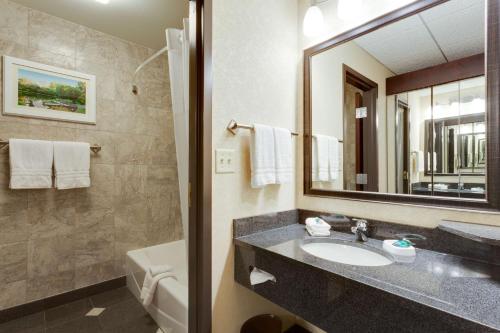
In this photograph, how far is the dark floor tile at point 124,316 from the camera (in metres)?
1.78

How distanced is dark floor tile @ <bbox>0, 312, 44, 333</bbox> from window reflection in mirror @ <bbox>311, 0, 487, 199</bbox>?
7.40 ft

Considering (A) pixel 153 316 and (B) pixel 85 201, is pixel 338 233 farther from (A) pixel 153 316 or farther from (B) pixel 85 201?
(B) pixel 85 201

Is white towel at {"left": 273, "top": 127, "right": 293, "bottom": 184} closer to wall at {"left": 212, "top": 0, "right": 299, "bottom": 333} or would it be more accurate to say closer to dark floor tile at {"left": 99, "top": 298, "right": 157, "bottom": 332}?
wall at {"left": 212, "top": 0, "right": 299, "bottom": 333}

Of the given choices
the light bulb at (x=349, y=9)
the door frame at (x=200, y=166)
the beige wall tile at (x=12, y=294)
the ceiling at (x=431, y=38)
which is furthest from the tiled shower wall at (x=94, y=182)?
the ceiling at (x=431, y=38)

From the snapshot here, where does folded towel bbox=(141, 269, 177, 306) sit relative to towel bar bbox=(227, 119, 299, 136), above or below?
below

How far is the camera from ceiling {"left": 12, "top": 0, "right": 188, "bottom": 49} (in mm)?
1871

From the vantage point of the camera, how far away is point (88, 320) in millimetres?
1836

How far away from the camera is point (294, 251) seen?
105 centimetres

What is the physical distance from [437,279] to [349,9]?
1314mm

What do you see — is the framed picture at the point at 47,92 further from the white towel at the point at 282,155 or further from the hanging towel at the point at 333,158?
the hanging towel at the point at 333,158

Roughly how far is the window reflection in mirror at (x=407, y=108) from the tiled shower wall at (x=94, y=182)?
1824mm

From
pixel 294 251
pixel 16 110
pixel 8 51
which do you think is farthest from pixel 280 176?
pixel 8 51

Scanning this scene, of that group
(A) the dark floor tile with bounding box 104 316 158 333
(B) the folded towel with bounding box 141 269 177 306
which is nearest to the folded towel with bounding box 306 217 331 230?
(B) the folded towel with bounding box 141 269 177 306

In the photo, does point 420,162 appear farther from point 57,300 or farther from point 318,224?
point 57,300
